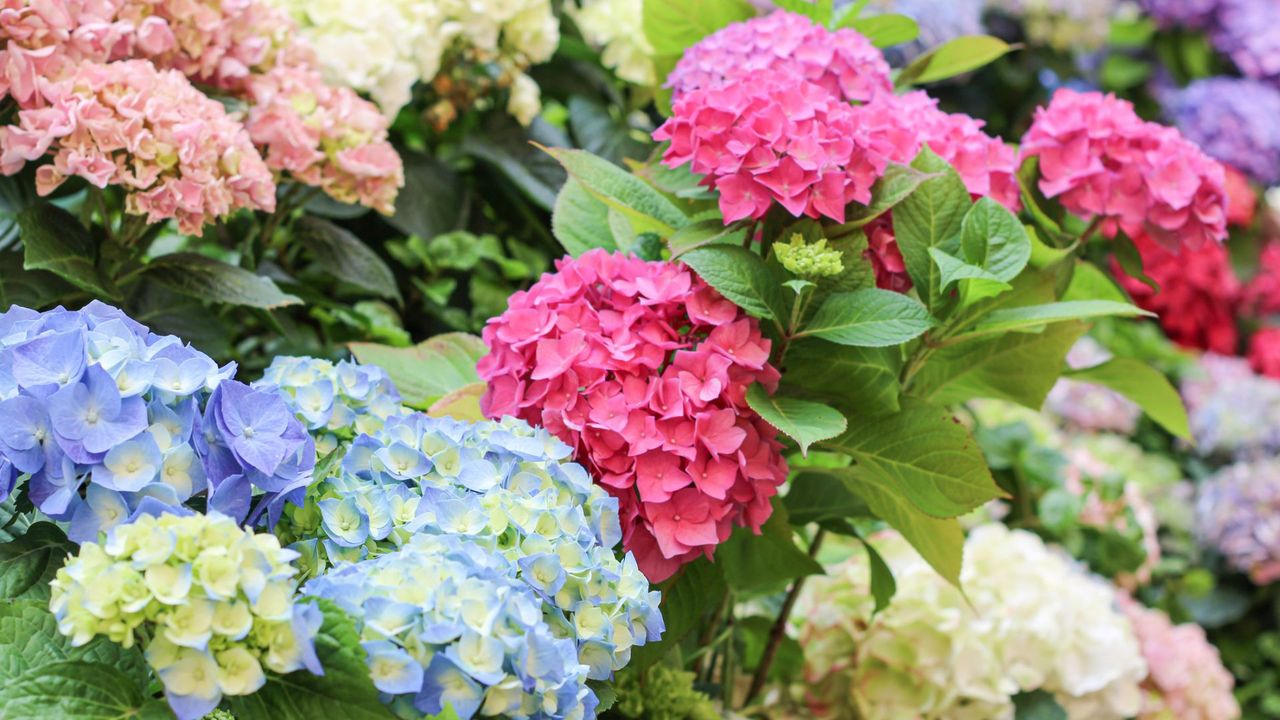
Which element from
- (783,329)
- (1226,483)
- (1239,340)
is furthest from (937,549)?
(1239,340)

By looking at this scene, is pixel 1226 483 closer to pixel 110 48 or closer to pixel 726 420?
pixel 726 420

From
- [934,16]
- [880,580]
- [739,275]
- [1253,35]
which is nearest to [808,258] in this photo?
[739,275]

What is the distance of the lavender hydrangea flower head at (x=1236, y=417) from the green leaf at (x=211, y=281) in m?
1.78

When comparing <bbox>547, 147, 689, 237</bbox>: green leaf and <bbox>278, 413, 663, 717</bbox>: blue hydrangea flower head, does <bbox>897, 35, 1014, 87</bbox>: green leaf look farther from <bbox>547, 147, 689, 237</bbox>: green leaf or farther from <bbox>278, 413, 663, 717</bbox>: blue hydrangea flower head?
<bbox>278, 413, 663, 717</bbox>: blue hydrangea flower head

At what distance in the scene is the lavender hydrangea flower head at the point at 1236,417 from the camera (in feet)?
6.96

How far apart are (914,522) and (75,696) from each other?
0.62 metres

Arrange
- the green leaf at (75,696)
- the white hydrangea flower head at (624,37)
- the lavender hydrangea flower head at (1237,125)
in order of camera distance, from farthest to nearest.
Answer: the lavender hydrangea flower head at (1237,125)
the white hydrangea flower head at (624,37)
the green leaf at (75,696)

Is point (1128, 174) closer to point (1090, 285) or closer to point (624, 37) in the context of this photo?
point (1090, 285)

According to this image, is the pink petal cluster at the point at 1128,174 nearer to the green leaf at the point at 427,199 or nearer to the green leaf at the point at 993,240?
the green leaf at the point at 993,240

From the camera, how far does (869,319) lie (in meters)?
0.81

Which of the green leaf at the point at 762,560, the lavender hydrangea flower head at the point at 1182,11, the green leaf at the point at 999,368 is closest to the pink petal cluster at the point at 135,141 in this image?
the green leaf at the point at 762,560

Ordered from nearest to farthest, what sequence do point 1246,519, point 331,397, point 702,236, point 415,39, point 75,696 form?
point 75,696
point 331,397
point 702,236
point 415,39
point 1246,519

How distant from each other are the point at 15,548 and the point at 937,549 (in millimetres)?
649

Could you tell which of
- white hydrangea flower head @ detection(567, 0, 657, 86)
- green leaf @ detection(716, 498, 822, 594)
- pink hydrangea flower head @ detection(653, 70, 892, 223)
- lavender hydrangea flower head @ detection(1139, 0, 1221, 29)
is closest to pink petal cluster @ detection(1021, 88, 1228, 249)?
pink hydrangea flower head @ detection(653, 70, 892, 223)
